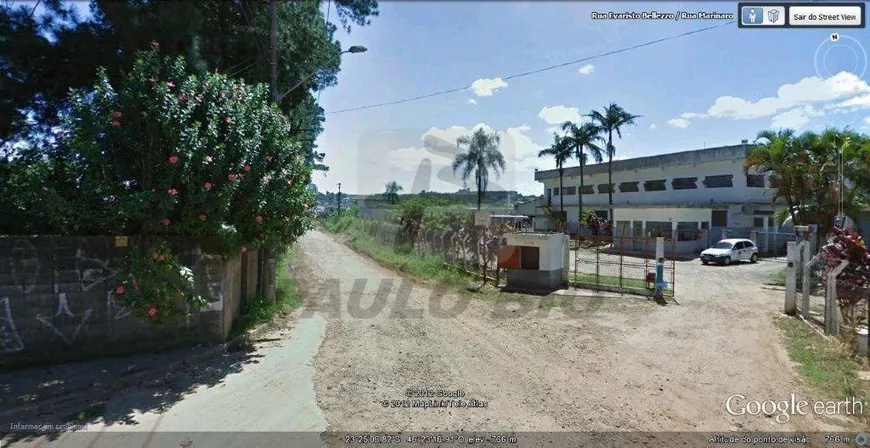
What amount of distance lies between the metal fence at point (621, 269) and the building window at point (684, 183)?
23.2ft

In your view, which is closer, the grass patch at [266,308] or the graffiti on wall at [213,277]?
the graffiti on wall at [213,277]

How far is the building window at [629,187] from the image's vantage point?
34938mm

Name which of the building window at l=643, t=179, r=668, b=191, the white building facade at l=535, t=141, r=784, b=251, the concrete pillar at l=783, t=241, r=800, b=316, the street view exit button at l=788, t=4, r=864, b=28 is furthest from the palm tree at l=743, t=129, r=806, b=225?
the building window at l=643, t=179, r=668, b=191

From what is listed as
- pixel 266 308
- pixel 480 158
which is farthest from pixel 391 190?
pixel 266 308

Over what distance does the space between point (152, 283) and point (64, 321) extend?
1251mm

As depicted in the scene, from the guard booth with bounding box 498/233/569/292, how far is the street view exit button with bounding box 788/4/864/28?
7305 mm

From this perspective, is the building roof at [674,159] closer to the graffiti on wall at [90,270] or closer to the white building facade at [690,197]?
the white building facade at [690,197]

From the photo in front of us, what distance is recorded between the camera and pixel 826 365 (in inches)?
248

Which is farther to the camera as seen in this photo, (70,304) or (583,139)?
(583,139)

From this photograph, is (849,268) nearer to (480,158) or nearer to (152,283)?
(152,283)

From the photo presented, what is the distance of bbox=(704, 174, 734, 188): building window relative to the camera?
28.2 metres

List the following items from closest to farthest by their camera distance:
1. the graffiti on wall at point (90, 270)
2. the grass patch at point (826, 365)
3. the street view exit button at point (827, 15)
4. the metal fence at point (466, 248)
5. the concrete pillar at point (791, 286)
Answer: the grass patch at point (826, 365) < the graffiti on wall at point (90, 270) < the street view exit button at point (827, 15) < the concrete pillar at point (791, 286) < the metal fence at point (466, 248)

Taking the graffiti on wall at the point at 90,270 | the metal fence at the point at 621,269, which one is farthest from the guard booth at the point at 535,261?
the graffiti on wall at the point at 90,270

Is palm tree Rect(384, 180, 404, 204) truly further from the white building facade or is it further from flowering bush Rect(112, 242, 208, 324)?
flowering bush Rect(112, 242, 208, 324)
